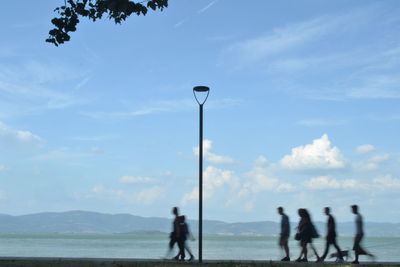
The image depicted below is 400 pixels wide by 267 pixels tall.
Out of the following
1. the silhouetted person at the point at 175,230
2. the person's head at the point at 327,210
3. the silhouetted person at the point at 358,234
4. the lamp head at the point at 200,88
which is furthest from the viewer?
the lamp head at the point at 200,88

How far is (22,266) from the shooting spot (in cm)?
1451

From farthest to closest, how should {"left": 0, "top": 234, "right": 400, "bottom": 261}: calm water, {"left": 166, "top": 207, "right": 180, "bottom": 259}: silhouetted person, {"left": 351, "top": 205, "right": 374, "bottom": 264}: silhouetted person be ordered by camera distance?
1. {"left": 0, "top": 234, "right": 400, "bottom": 261}: calm water
2. {"left": 166, "top": 207, "right": 180, "bottom": 259}: silhouetted person
3. {"left": 351, "top": 205, "right": 374, "bottom": 264}: silhouetted person

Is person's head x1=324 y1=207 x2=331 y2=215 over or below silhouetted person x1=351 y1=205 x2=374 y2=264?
over

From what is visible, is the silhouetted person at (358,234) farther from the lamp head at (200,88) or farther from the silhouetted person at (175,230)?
the lamp head at (200,88)

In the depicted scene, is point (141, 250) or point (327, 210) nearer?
point (327, 210)

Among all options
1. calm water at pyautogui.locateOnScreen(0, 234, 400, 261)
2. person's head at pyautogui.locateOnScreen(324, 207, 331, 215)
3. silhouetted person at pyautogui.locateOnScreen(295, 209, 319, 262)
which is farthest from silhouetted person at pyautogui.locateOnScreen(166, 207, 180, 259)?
calm water at pyautogui.locateOnScreen(0, 234, 400, 261)

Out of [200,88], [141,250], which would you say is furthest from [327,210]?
[141,250]

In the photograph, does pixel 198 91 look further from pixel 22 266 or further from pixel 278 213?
pixel 22 266

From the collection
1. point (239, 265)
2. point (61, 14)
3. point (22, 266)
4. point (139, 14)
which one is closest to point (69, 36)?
point (61, 14)

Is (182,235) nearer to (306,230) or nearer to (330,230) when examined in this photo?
(306,230)

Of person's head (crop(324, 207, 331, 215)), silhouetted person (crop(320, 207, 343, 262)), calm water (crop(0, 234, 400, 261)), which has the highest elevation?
person's head (crop(324, 207, 331, 215))

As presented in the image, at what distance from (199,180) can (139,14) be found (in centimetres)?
658

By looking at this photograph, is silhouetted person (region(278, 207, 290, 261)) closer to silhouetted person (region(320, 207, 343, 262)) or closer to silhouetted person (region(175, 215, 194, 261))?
silhouetted person (region(320, 207, 343, 262))

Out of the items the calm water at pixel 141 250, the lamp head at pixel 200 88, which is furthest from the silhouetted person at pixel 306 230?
the calm water at pixel 141 250
